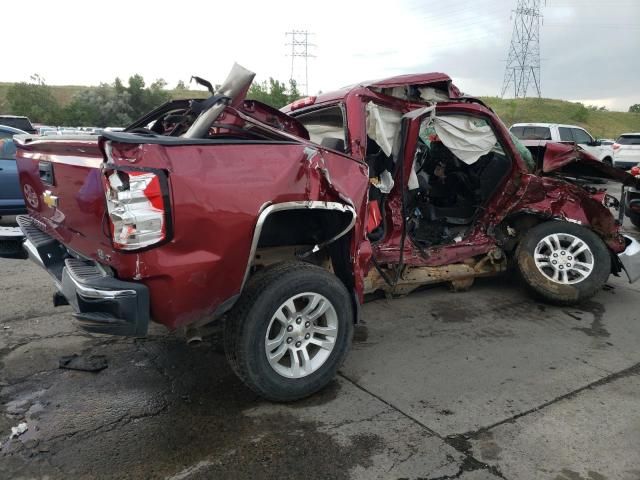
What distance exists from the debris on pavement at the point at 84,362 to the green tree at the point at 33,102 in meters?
54.6

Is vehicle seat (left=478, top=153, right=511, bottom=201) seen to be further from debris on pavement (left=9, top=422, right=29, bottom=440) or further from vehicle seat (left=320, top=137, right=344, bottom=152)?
debris on pavement (left=9, top=422, right=29, bottom=440)

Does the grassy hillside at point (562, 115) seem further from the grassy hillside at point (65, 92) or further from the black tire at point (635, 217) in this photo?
the black tire at point (635, 217)

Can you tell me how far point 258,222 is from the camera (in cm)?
286

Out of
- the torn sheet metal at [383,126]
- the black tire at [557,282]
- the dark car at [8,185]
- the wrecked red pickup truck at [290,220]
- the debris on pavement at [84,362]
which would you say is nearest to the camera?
the wrecked red pickup truck at [290,220]

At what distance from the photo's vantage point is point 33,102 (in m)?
54.3

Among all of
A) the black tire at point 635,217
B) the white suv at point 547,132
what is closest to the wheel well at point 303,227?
the black tire at point 635,217

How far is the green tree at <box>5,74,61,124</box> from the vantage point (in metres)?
52.0

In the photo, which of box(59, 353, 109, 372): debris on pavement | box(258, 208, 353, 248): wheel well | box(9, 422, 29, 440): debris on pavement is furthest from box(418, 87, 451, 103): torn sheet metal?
box(9, 422, 29, 440): debris on pavement

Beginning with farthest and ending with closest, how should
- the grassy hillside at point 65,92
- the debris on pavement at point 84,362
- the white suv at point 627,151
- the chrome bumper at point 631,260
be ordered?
the grassy hillside at point 65,92
the white suv at point 627,151
the chrome bumper at point 631,260
the debris on pavement at point 84,362

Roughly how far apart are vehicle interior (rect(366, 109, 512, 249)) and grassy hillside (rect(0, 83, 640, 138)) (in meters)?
53.7

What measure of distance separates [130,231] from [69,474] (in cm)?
119

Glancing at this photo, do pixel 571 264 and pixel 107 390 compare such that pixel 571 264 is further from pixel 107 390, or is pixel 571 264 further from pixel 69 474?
pixel 69 474

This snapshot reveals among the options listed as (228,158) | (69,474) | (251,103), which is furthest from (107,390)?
(251,103)

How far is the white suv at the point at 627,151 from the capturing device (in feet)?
63.2
